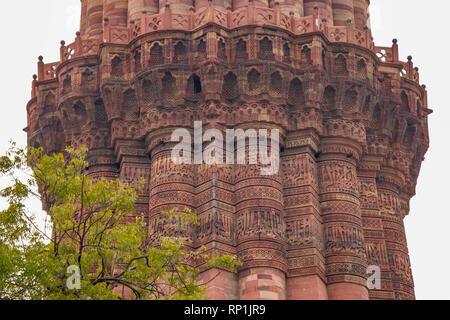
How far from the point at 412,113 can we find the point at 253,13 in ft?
15.8

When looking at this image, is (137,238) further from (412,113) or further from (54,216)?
(412,113)

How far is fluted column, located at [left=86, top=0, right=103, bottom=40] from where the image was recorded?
30578 mm

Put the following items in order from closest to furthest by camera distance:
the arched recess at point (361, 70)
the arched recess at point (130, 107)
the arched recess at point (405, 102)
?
the arched recess at point (130, 107), the arched recess at point (361, 70), the arched recess at point (405, 102)

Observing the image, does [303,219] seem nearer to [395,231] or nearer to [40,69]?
[395,231]

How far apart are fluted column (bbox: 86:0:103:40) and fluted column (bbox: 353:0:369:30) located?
626cm

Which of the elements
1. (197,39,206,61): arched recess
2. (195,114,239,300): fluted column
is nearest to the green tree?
(195,114,239,300): fluted column

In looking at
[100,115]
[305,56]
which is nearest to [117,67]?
[100,115]

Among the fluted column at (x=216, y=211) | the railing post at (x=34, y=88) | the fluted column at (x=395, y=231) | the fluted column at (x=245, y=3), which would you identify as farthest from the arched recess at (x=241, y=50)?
the railing post at (x=34, y=88)

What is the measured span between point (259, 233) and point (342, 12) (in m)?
7.52

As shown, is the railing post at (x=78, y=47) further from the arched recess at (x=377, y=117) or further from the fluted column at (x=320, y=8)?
the arched recess at (x=377, y=117)

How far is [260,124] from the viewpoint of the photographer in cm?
2720

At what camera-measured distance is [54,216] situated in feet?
71.5

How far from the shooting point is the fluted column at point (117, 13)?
30.1 m

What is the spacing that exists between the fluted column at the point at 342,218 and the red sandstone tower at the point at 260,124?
0.03 meters
